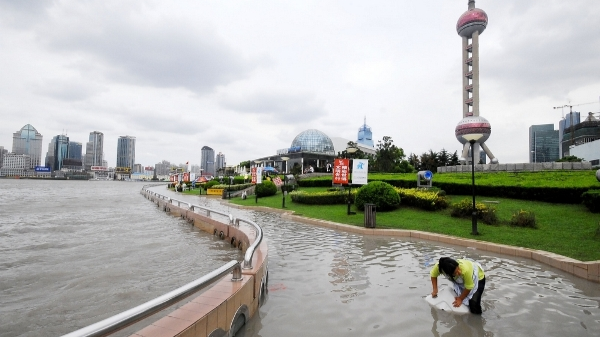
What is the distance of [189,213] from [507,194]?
14.4 metres

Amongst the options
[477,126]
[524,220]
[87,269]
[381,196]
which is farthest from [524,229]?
[477,126]

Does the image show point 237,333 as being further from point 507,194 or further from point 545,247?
point 507,194

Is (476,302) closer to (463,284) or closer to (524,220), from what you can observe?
(463,284)

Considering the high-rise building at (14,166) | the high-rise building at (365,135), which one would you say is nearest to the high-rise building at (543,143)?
the high-rise building at (365,135)

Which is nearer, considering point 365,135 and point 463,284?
point 463,284

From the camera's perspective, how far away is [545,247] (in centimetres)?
816

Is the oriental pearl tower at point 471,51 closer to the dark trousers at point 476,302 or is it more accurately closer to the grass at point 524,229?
the grass at point 524,229

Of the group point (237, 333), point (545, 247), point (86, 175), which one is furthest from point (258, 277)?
point (86, 175)

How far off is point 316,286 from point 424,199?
10.3 metres

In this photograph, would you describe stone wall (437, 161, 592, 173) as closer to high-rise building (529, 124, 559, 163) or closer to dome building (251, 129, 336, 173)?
dome building (251, 129, 336, 173)

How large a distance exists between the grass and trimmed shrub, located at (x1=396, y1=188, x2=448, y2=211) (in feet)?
0.97

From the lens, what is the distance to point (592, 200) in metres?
11.1

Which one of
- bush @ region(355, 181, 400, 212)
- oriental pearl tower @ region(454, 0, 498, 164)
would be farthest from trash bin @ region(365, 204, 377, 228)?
oriental pearl tower @ region(454, 0, 498, 164)

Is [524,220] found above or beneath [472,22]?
beneath
